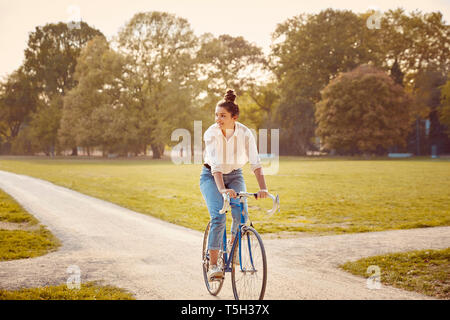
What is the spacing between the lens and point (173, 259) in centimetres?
680

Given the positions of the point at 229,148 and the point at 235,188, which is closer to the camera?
the point at 229,148

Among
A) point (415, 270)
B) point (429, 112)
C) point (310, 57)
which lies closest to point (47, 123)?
point (310, 57)

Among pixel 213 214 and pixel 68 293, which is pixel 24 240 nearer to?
pixel 68 293

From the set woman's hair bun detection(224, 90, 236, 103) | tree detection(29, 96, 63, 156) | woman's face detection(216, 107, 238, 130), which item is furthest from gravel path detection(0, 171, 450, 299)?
tree detection(29, 96, 63, 156)

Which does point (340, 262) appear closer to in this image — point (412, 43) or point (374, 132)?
point (374, 132)

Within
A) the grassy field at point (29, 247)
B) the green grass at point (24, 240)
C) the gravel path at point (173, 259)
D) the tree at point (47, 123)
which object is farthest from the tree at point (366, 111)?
the green grass at point (24, 240)

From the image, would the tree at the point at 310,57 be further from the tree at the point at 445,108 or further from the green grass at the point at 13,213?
the green grass at the point at 13,213

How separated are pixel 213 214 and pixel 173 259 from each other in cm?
228

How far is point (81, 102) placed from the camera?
55469 mm

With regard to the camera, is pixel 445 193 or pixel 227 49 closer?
pixel 445 193

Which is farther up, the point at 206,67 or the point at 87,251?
the point at 206,67

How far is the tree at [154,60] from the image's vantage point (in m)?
54.5

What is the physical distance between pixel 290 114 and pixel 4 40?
48723 mm
